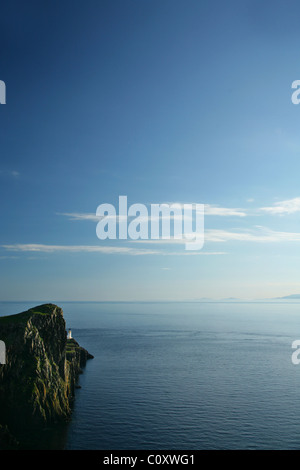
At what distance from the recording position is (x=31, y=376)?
186 ft

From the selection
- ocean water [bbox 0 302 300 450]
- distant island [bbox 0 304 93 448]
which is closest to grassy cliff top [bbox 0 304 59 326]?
distant island [bbox 0 304 93 448]

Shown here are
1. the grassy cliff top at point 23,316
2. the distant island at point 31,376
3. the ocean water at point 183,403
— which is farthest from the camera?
the grassy cliff top at point 23,316

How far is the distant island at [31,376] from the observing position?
175ft

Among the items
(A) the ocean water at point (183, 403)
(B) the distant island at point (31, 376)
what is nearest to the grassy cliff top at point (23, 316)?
(B) the distant island at point (31, 376)

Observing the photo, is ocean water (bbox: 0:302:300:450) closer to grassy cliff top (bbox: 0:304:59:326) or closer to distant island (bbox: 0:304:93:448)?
distant island (bbox: 0:304:93:448)

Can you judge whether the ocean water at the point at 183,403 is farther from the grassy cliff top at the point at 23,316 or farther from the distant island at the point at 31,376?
the grassy cliff top at the point at 23,316

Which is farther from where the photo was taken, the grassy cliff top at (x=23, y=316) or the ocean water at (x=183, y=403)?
the grassy cliff top at (x=23, y=316)

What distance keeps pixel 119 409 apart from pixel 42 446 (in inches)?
809

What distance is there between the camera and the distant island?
53.5 m

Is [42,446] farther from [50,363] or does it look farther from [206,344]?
[206,344]

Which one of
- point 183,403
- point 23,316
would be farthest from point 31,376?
Result: point 183,403
